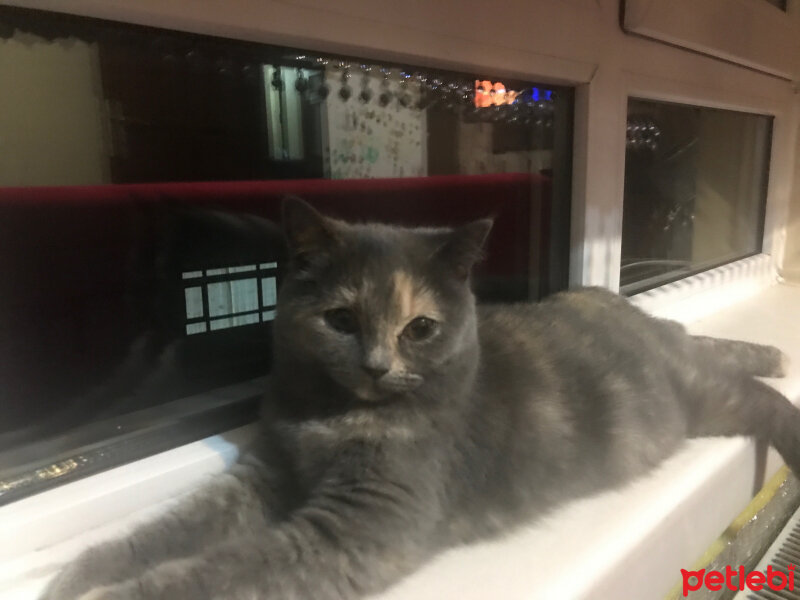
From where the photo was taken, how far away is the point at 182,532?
75 cm

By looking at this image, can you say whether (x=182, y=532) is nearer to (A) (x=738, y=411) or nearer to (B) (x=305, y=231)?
(B) (x=305, y=231)

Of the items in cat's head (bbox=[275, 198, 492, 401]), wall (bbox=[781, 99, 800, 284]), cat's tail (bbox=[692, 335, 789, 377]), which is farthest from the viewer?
wall (bbox=[781, 99, 800, 284])

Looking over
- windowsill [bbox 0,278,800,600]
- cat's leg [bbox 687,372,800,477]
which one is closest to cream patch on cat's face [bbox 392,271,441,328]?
windowsill [bbox 0,278,800,600]

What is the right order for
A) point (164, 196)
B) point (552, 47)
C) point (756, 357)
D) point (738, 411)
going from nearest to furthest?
point (164, 196)
point (738, 411)
point (552, 47)
point (756, 357)

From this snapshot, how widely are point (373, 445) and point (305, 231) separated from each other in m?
0.27

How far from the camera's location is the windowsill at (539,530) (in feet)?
2.39

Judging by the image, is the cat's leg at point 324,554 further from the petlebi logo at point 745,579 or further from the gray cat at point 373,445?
the petlebi logo at point 745,579

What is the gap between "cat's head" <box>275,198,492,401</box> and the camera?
72cm

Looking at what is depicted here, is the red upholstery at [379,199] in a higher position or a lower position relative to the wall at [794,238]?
higher

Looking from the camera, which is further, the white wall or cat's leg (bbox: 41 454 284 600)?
the white wall

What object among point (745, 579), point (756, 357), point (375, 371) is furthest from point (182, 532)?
point (756, 357)

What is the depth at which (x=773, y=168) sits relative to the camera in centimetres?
215

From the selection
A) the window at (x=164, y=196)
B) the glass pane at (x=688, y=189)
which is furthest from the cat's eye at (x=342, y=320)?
the glass pane at (x=688, y=189)

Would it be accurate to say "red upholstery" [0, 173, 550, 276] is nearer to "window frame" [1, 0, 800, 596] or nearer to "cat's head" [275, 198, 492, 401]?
"window frame" [1, 0, 800, 596]
